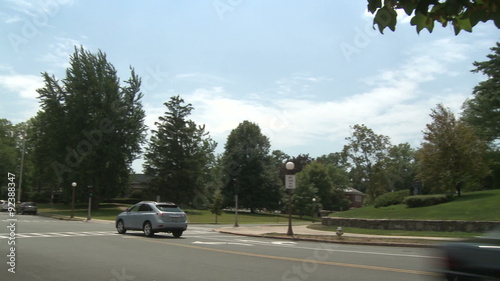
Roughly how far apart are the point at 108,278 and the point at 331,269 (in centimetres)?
520

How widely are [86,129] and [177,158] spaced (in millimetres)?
16200

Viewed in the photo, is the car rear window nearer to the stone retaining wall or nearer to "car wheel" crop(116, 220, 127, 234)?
"car wheel" crop(116, 220, 127, 234)

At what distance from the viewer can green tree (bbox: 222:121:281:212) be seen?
78750 millimetres

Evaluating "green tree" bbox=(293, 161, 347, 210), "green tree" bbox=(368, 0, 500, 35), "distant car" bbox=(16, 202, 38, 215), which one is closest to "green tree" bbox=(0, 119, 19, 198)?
"distant car" bbox=(16, 202, 38, 215)

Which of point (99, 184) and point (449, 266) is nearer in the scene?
point (449, 266)

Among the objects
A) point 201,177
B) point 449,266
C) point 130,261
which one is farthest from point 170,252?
point 201,177

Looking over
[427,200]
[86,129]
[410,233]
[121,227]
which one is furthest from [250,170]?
[121,227]

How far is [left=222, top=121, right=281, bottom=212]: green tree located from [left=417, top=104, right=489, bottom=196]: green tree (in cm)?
4965

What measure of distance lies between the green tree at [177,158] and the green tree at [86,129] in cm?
820

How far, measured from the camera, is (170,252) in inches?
527

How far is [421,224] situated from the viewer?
76.6ft

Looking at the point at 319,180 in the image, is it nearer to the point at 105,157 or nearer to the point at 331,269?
the point at 105,157

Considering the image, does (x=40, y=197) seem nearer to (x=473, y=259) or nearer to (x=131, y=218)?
(x=131, y=218)

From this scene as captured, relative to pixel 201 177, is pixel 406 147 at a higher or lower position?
higher
